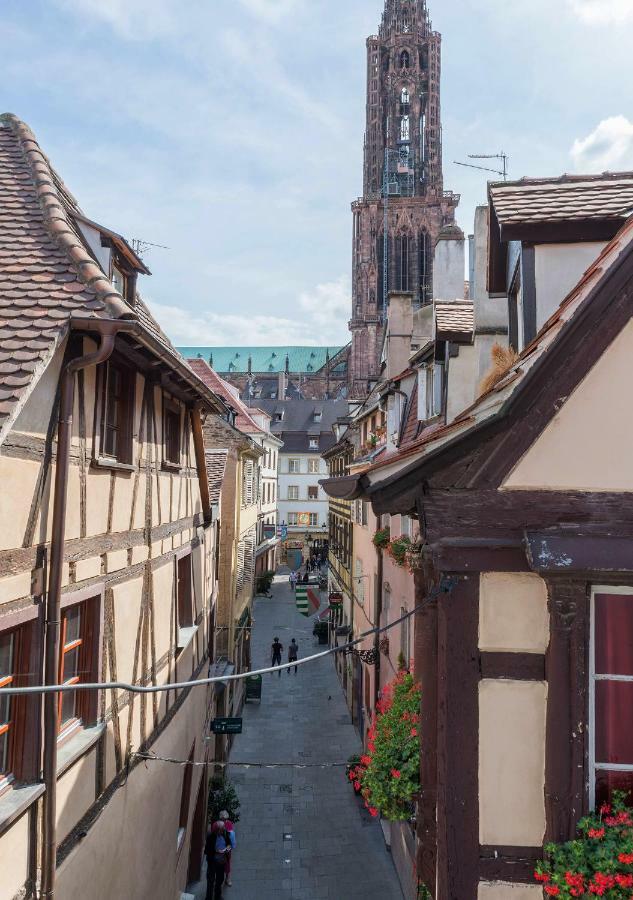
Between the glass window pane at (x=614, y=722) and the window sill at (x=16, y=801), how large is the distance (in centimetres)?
403

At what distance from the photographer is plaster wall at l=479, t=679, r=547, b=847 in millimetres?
3842

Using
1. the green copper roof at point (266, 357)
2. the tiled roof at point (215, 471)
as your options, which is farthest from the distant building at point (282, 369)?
the tiled roof at point (215, 471)

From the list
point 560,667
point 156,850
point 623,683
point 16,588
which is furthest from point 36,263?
point 156,850

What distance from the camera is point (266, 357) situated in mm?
98938

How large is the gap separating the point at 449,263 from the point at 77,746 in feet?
39.2

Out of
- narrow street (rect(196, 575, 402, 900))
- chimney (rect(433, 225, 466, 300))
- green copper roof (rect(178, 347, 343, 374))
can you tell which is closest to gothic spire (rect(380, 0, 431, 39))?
Result: green copper roof (rect(178, 347, 343, 374))

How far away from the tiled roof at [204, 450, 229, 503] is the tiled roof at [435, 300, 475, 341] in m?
6.44

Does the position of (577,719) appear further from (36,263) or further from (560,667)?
(36,263)

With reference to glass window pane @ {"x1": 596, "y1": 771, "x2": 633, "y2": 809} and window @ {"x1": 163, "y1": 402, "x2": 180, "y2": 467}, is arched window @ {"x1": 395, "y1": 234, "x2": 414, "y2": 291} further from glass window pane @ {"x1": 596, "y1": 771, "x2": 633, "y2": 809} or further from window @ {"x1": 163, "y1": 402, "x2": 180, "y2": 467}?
glass window pane @ {"x1": 596, "y1": 771, "x2": 633, "y2": 809}

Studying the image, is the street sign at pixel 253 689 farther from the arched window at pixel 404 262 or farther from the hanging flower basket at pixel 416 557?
the arched window at pixel 404 262

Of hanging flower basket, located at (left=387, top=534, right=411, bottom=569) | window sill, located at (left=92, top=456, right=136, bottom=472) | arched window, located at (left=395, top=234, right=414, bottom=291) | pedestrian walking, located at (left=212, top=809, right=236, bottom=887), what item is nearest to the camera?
window sill, located at (left=92, top=456, right=136, bottom=472)

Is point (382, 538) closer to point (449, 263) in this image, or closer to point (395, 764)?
point (449, 263)

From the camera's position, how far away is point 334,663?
27547 millimetres

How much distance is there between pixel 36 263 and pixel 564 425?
15.2ft
